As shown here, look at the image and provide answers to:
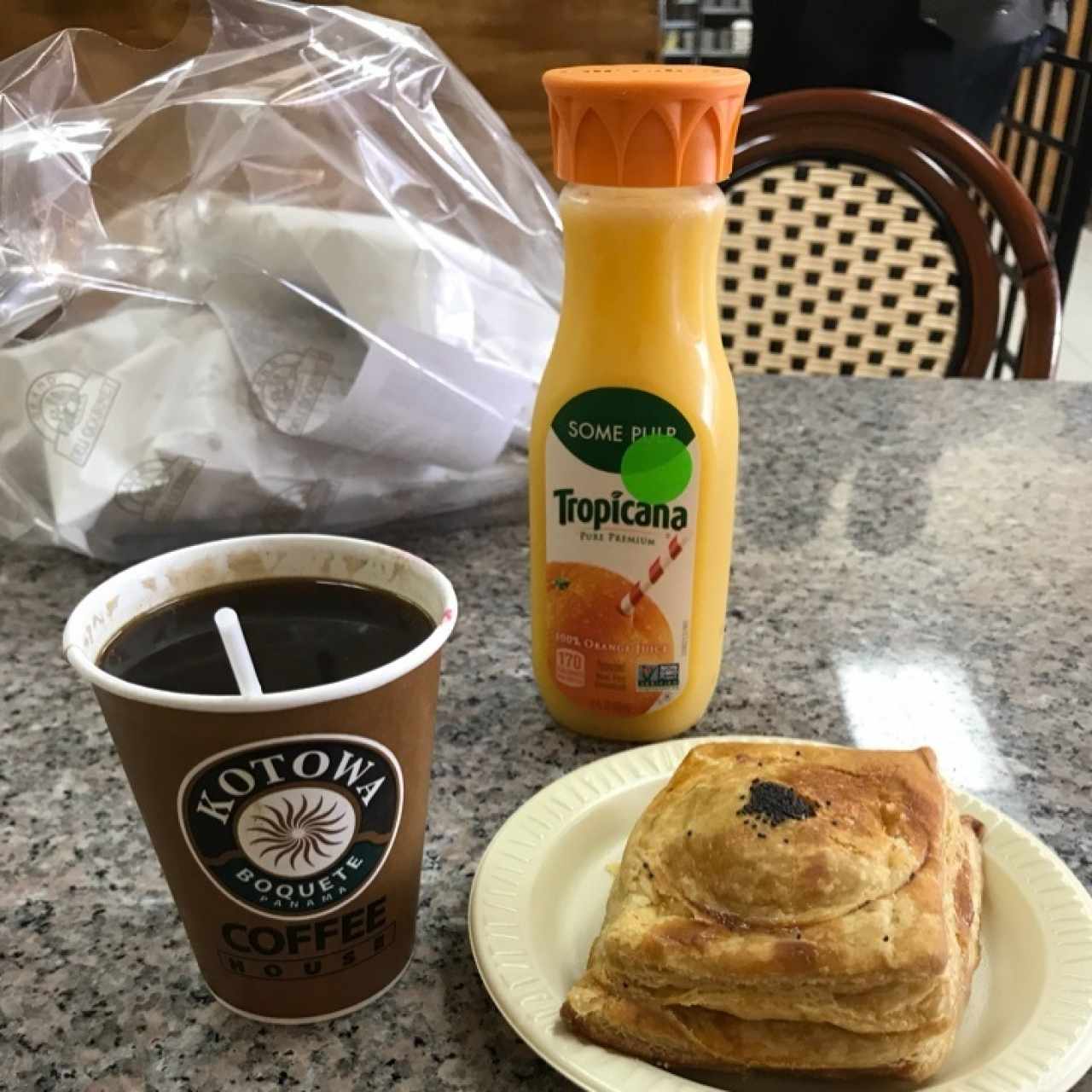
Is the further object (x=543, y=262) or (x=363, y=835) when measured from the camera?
(x=543, y=262)

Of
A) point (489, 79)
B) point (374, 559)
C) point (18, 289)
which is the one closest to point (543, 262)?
point (18, 289)

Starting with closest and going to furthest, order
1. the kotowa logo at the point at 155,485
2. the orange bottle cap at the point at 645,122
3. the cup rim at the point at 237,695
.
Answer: the cup rim at the point at 237,695, the orange bottle cap at the point at 645,122, the kotowa logo at the point at 155,485

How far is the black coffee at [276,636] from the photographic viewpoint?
15.6 inches

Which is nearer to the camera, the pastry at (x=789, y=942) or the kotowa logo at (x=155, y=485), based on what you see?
the pastry at (x=789, y=942)

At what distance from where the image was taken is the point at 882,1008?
37 cm

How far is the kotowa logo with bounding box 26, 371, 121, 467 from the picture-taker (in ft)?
2.37

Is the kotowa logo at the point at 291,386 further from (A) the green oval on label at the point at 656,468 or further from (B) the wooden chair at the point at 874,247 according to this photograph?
(B) the wooden chair at the point at 874,247

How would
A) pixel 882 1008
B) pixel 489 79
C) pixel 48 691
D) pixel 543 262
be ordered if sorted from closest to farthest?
pixel 882 1008
pixel 48 691
pixel 543 262
pixel 489 79

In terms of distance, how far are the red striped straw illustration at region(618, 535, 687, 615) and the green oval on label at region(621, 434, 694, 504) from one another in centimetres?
2

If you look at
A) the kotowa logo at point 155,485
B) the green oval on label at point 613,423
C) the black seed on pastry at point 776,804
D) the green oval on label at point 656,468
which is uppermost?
the green oval on label at point 613,423

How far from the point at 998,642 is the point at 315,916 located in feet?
1.54

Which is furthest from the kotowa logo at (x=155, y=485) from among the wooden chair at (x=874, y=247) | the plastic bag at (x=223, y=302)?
the wooden chair at (x=874, y=247)

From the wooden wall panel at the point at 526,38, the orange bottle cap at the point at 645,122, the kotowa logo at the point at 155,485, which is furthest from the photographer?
the wooden wall panel at the point at 526,38

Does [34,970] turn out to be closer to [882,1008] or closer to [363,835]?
[363,835]
